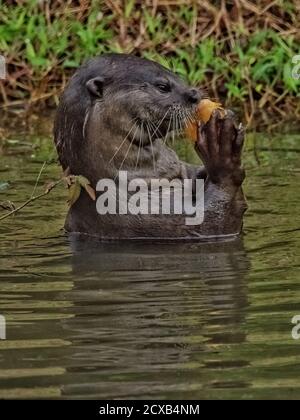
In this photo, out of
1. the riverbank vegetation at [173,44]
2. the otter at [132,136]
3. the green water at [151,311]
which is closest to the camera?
the green water at [151,311]

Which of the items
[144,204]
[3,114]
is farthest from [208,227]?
[3,114]

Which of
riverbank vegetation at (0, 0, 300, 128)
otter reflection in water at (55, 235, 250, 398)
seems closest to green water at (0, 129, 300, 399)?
otter reflection in water at (55, 235, 250, 398)

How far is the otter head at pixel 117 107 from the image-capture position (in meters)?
6.72

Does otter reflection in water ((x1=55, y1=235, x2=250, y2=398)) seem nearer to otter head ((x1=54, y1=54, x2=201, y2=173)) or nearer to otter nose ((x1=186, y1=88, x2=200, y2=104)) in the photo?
otter head ((x1=54, y1=54, x2=201, y2=173))

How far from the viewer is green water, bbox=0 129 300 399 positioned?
185 inches

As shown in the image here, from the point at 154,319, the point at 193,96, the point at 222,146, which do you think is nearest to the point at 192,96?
the point at 193,96

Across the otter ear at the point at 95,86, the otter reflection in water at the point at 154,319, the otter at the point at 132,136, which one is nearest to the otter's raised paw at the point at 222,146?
the otter at the point at 132,136

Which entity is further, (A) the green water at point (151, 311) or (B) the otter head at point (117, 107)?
(B) the otter head at point (117, 107)

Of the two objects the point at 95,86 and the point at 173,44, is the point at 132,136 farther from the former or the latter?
the point at 173,44

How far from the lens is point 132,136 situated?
680cm

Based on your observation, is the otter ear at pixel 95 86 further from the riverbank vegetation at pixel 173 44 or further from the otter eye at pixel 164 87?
the riverbank vegetation at pixel 173 44

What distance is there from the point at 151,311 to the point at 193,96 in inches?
59.3

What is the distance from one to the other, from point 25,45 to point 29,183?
7.44 ft

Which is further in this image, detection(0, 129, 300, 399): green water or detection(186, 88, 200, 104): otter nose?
detection(186, 88, 200, 104): otter nose
